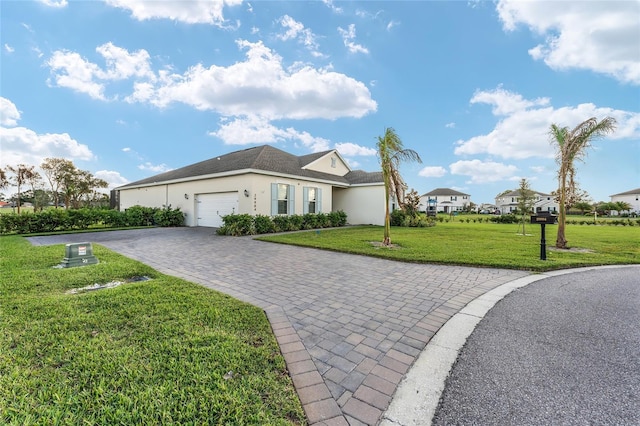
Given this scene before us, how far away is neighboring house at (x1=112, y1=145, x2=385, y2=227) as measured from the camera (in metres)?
13.5

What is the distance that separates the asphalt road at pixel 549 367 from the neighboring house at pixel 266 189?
1163 cm

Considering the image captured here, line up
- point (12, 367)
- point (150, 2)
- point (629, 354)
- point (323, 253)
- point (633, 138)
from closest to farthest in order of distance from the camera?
1. point (12, 367)
2. point (629, 354)
3. point (323, 253)
4. point (150, 2)
5. point (633, 138)

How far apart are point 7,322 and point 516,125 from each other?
715 inches

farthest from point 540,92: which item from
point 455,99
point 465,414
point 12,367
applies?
point 12,367

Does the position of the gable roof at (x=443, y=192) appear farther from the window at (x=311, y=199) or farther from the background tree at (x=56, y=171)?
the background tree at (x=56, y=171)

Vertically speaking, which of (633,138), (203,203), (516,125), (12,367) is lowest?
(12,367)

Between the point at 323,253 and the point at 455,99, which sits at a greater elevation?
the point at 455,99

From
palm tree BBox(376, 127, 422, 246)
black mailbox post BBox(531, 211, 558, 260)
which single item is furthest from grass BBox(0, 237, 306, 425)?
black mailbox post BBox(531, 211, 558, 260)

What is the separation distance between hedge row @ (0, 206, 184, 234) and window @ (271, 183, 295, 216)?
660 centimetres

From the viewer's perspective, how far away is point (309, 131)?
63.6 feet

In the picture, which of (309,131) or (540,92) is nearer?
(540,92)

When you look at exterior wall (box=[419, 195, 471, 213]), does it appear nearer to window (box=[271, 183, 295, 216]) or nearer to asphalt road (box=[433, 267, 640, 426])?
window (box=[271, 183, 295, 216])

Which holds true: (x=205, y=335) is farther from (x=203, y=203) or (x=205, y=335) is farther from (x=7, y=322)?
(x=203, y=203)

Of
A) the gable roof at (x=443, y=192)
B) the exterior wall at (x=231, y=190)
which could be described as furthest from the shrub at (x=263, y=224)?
the gable roof at (x=443, y=192)
